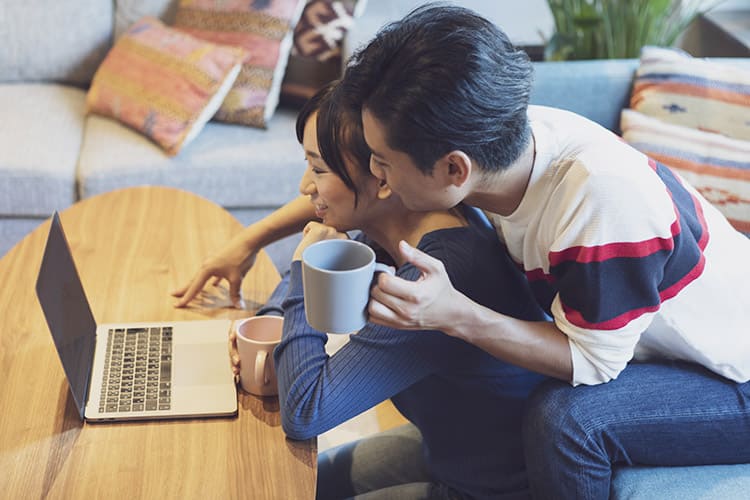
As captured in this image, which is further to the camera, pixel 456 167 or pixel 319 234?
pixel 319 234

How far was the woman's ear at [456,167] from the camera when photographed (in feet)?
3.44

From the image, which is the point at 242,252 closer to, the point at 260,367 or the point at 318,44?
the point at 260,367

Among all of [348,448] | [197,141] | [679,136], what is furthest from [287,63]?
[348,448]

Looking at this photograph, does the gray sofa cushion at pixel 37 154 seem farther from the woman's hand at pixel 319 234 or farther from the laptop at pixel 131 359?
the woman's hand at pixel 319 234

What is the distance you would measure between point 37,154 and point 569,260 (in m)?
1.84

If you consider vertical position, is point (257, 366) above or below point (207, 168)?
above

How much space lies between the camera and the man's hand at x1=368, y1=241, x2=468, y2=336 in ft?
3.24

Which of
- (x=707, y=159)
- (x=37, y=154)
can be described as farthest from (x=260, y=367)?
(x=37, y=154)

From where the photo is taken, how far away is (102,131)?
2600mm

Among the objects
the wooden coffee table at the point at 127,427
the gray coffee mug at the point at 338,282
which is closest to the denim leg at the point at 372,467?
the wooden coffee table at the point at 127,427

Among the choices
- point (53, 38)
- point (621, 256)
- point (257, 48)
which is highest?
point (621, 256)

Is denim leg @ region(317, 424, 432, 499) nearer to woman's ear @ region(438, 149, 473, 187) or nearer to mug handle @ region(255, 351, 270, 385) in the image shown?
mug handle @ region(255, 351, 270, 385)

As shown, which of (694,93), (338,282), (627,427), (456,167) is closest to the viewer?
(338,282)

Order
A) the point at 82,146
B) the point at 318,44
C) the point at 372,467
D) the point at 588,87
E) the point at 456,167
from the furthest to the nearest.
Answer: the point at 318,44 → the point at 82,146 → the point at 588,87 → the point at 372,467 → the point at 456,167
